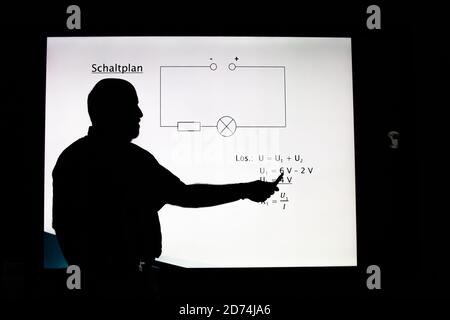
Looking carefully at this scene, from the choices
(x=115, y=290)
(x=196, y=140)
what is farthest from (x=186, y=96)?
(x=115, y=290)

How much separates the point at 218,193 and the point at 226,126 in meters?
0.17

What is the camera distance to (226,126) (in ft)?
3.58

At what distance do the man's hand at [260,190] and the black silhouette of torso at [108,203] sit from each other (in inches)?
6.6

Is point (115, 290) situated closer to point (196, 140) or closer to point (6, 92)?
point (196, 140)

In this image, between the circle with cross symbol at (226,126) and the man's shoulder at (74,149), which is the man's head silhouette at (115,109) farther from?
the circle with cross symbol at (226,126)

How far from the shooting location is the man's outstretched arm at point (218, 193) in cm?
108

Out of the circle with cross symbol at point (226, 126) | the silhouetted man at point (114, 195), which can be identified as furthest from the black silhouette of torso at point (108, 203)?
the circle with cross symbol at point (226, 126)

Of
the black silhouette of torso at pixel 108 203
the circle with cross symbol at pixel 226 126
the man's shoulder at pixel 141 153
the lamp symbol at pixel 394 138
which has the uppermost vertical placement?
the circle with cross symbol at pixel 226 126

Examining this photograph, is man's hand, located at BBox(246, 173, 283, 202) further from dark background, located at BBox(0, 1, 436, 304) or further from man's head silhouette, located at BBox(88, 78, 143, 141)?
man's head silhouette, located at BBox(88, 78, 143, 141)

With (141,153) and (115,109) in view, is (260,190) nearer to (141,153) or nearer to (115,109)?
(141,153)

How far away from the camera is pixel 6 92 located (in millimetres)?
1149

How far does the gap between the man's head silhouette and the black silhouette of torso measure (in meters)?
0.02
